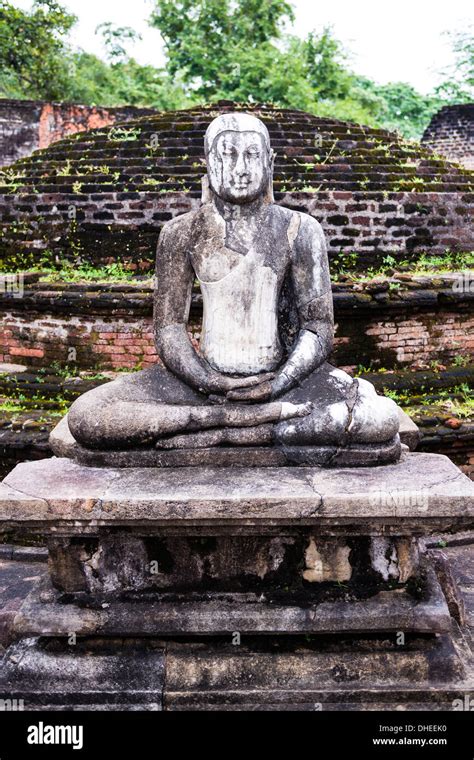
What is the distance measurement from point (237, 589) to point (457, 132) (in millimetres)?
15527

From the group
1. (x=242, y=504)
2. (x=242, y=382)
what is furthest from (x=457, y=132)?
(x=242, y=504)

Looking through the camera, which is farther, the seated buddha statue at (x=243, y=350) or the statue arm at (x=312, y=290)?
the statue arm at (x=312, y=290)

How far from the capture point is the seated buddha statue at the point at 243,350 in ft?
9.64

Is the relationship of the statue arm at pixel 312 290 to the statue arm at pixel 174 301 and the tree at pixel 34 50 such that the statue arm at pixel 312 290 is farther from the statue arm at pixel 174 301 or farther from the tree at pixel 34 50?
the tree at pixel 34 50

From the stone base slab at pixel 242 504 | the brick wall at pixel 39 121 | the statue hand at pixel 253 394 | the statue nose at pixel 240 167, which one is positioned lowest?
the stone base slab at pixel 242 504

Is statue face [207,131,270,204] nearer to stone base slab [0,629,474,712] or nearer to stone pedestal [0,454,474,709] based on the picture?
stone pedestal [0,454,474,709]

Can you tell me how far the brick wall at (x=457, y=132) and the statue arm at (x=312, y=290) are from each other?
1441cm

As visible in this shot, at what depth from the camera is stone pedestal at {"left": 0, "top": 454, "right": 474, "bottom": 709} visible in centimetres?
264

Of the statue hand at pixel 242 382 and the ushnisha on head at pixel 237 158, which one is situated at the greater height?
the ushnisha on head at pixel 237 158

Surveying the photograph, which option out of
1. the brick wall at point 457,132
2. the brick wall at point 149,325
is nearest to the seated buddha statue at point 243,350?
the brick wall at point 149,325

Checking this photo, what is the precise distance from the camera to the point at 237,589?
288 centimetres

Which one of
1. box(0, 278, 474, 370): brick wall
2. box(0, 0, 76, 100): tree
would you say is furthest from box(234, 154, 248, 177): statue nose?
box(0, 0, 76, 100): tree

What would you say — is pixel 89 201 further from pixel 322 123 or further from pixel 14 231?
pixel 322 123

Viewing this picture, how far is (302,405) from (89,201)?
12.7 feet
